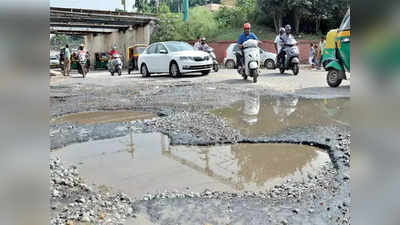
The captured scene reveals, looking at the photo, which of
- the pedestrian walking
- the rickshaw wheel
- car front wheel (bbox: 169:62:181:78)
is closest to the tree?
car front wheel (bbox: 169:62:181:78)

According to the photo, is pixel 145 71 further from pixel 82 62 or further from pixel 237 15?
pixel 237 15

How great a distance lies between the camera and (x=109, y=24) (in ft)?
95.8

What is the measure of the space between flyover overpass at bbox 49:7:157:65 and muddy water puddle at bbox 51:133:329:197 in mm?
21077

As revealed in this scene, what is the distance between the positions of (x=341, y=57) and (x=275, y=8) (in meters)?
19.9

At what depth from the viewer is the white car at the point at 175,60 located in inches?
467

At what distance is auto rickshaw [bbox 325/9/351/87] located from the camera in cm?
648

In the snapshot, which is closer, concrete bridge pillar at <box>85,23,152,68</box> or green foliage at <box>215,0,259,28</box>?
concrete bridge pillar at <box>85,23,152,68</box>

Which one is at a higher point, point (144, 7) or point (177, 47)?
point (144, 7)

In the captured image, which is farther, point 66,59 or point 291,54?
point 66,59

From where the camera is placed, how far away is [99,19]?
2656 centimetres

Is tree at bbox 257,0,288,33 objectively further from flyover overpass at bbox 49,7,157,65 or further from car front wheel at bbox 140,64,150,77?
car front wheel at bbox 140,64,150,77

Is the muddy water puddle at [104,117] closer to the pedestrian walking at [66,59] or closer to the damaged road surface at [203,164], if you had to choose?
the damaged road surface at [203,164]

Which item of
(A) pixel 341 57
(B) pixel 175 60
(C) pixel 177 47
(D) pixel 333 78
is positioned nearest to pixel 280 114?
(A) pixel 341 57
